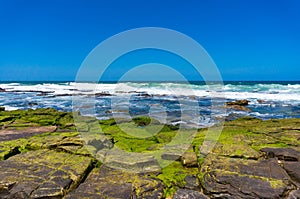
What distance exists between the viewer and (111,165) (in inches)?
151

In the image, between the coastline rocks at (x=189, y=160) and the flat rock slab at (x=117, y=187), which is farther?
the coastline rocks at (x=189, y=160)

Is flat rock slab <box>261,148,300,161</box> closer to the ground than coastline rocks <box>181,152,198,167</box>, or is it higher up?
higher up

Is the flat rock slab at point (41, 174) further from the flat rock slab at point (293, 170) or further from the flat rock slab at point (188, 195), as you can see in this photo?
the flat rock slab at point (293, 170)

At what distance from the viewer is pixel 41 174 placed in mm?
3387

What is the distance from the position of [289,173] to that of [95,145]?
3.18 meters

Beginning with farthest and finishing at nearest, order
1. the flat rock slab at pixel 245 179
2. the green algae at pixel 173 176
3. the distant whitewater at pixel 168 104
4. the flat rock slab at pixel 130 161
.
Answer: the distant whitewater at pixel 168 104 → the flat rock slab at pixel 130 161 → the green algae at pixel 173 176 → the flat rock slab at pixel 245 179

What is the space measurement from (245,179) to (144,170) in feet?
4.64

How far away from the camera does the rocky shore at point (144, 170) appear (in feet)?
10.0

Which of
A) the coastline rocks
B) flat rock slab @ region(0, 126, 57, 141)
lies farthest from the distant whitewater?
the coastline rocks

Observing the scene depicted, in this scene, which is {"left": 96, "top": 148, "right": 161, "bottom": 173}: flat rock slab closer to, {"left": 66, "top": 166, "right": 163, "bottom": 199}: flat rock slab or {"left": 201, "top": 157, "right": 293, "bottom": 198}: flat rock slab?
{"left": 66, "top": 166, "right": 163, "bottom": 199}: flat rock slab

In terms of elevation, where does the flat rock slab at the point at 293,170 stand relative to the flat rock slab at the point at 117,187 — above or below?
above

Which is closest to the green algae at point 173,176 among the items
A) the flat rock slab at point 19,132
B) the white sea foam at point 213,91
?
the flat rock slab at point 19,132

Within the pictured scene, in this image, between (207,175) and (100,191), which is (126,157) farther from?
(207,175)

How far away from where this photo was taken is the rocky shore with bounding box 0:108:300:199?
305 centimetres
